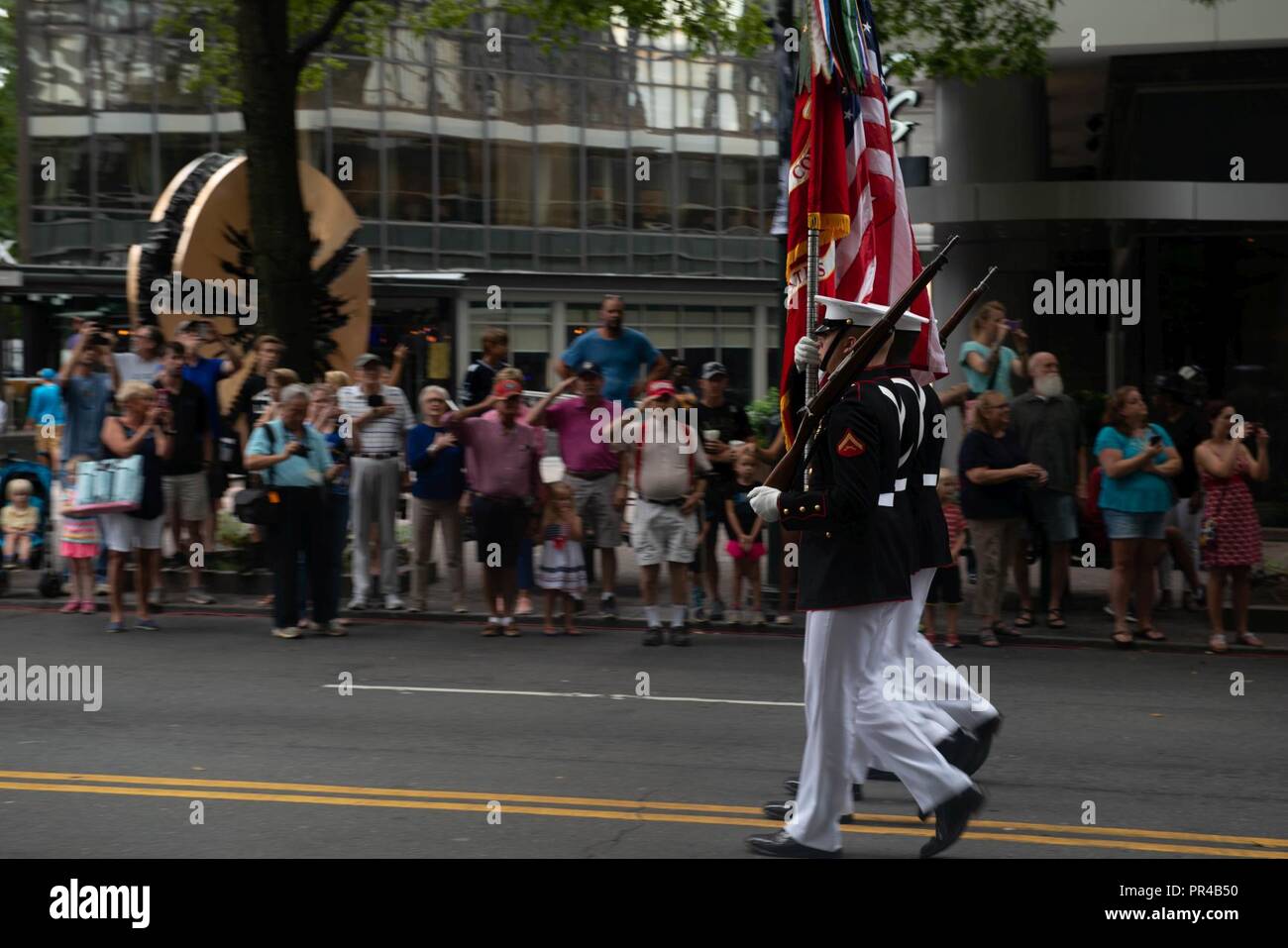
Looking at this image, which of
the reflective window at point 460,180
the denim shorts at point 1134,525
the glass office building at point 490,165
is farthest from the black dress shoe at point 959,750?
the reflective window at point 460,180

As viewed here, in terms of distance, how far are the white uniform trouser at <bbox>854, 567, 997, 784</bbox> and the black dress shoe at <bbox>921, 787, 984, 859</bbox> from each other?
0.46 metres

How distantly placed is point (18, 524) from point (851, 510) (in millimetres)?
10691

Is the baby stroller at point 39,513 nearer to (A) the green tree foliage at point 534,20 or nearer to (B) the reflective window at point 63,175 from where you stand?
(A) the green tree foliage at point 534,20

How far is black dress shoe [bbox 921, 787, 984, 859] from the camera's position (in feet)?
19.3

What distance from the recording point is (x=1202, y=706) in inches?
382

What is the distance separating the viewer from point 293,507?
1212cm

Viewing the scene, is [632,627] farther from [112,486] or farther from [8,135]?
[8,135]

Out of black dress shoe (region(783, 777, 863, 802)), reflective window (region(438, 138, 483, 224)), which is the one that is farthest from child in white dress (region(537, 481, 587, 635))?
reflective window (region(438, 138, 483, 224))

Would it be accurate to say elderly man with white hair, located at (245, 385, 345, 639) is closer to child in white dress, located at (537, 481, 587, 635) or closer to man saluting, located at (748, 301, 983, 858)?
child in white dress, located at (537, 481, 587, 635)

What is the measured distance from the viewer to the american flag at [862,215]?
723cm

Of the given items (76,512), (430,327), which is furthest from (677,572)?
(430,327)

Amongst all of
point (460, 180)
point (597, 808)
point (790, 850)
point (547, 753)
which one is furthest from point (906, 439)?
point (460, 180)
